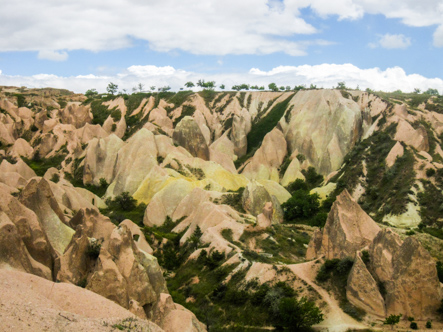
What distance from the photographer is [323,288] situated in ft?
107

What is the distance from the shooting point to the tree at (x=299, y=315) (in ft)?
94.2

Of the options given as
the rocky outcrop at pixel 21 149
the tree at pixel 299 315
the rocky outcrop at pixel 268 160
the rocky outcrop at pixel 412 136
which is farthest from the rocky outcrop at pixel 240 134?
the tree at pixel 299 315

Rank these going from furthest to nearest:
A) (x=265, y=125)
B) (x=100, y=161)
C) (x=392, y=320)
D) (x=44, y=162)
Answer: (x=265, y=125), (x=44, y=162), (x=100, y=161), (x=392, y=320)

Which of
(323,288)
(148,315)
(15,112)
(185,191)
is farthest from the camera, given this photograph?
(15,112)

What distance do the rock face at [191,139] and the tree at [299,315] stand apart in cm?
5952

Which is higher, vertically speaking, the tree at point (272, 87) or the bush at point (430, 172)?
the tree at point (272, 87)

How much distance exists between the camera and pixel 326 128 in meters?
92.5

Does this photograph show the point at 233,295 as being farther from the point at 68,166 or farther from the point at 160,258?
the point at 68,166

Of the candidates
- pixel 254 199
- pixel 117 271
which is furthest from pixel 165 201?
pixel 117 271

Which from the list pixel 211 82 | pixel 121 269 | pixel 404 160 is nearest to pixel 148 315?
pixel 121 269

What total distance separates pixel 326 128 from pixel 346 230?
59.6 m

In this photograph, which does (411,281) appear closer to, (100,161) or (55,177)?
(100,161)

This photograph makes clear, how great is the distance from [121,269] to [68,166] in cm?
7097

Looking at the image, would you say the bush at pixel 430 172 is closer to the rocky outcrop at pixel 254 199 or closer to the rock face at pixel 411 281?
the rocky outcrop at pixel 254 199
